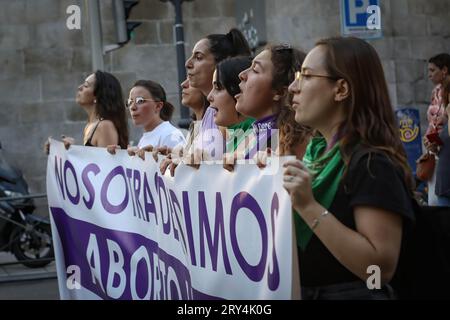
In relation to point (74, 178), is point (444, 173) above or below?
below

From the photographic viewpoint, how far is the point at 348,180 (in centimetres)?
305

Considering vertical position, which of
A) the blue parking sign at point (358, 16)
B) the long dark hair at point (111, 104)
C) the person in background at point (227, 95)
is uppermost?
the blue parking sign at point (358, 16)

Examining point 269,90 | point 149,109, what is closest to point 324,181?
point 269,90

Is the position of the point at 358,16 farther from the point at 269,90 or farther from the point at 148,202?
the point at 269,90

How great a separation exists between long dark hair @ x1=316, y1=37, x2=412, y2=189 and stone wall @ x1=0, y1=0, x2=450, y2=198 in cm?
1033

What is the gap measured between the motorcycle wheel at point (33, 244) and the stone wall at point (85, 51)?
3.07 meters

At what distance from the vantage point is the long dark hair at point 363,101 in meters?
3.14

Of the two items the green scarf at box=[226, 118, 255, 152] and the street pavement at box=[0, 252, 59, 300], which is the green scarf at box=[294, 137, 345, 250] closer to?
the green scarf at box=[226, 118, 255, 152]

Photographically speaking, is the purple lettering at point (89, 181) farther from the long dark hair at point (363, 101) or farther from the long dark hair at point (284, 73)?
the long dark hair at point (363, 101)

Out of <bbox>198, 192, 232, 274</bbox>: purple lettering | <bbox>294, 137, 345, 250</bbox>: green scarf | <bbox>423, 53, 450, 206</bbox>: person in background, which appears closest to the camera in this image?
<bbox>294, 137, 345, 250</bbox>: green scarf

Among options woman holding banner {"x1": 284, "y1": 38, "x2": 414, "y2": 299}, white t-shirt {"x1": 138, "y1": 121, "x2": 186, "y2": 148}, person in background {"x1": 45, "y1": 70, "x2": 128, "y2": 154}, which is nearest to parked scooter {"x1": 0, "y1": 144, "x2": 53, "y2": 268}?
person in background {"x1": 45, "y1": 70, "x2": 128, "y2": 154}

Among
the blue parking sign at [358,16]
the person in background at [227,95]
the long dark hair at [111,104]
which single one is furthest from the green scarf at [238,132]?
the blue parking sign at [358,16]

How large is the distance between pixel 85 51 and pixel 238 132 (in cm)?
928

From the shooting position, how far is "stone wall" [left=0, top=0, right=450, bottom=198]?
44.1 feet
